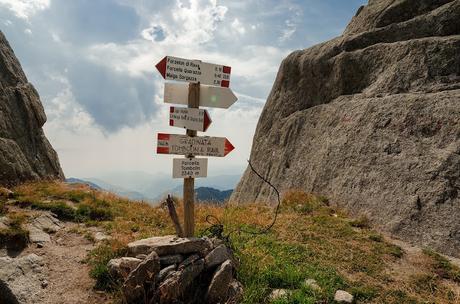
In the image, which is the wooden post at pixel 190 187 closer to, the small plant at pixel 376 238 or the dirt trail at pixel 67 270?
the dirt trail at pixel 67 270

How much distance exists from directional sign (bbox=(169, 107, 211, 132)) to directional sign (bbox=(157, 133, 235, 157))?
27cm

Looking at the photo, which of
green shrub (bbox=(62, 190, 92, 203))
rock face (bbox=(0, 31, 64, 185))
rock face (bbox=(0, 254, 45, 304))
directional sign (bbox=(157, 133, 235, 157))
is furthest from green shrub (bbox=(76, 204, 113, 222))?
directional sign (bbox=(157, 133, 235, 157))

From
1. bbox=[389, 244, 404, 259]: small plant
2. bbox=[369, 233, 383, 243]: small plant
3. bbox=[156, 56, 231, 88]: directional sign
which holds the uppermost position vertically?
bbox=[156, 56, 231, 88]: directional sign

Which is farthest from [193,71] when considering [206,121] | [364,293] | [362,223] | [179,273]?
[362,223]

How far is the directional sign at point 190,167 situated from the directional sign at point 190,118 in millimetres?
794

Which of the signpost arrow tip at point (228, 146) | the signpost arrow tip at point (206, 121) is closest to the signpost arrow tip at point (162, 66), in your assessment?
the signpost arrow tip at point (206, 121)

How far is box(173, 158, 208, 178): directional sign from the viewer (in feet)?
28.9

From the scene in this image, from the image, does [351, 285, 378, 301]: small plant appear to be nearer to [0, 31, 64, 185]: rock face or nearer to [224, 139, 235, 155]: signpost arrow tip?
[224, 139, 235, 155]: signpost arrow tip

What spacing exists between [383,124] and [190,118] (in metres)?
8.99

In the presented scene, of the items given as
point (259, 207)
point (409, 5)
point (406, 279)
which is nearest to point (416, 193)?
point (406, 279)

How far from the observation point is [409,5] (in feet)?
58.0

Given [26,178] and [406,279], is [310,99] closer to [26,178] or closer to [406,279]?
[406,279]

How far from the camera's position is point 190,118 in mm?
8891

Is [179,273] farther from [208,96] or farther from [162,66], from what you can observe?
[162,66]
